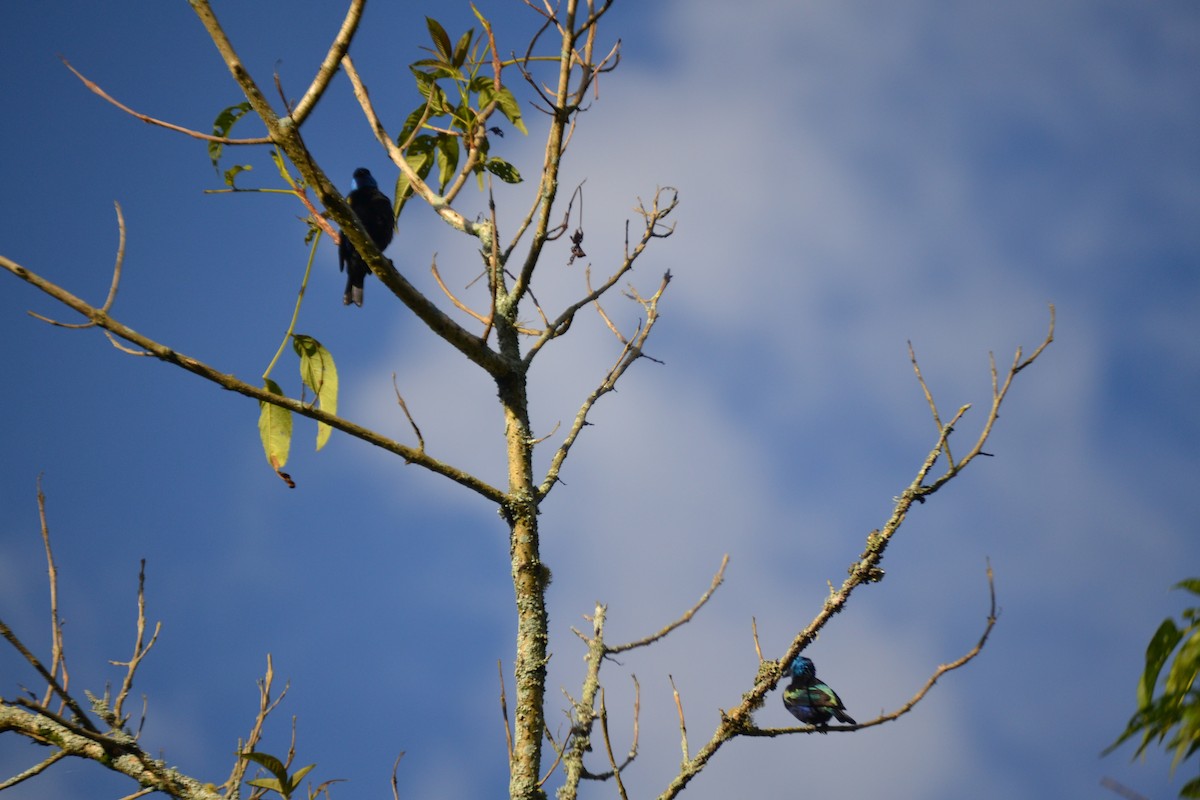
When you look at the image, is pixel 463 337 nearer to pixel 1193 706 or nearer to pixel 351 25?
pixel 351 25

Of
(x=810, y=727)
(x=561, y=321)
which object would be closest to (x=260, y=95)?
(x=561, y=321)

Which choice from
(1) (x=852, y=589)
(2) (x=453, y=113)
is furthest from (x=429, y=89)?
(1) (x=852, y=589)

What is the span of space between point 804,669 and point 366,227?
138 inches

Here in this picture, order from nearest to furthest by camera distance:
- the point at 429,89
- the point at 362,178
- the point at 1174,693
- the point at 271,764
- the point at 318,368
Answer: the point at 1174,693 < the point at 271,764 < the point at 318,368 < the point at 429,89 < the point at 362,178

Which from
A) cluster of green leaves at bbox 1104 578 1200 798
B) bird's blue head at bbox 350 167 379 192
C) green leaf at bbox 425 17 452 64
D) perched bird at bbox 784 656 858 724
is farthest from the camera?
bird's blue head at bbox 350 167 379 192

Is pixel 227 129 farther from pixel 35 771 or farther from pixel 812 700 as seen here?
pixel 812 700

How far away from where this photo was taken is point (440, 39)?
2.95m

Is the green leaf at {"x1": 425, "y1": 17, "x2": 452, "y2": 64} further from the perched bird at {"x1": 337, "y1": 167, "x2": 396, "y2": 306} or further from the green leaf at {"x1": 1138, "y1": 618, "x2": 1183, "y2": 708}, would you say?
the green leaf at {"x1": 1138, "y1": 618, "x2": 1183, "y2": 708}

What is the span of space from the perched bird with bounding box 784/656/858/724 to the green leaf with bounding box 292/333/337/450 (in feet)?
10.1

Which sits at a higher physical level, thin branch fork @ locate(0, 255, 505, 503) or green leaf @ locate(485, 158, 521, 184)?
green leaf @ locate(485, 158, 521, 184)

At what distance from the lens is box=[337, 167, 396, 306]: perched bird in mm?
4914

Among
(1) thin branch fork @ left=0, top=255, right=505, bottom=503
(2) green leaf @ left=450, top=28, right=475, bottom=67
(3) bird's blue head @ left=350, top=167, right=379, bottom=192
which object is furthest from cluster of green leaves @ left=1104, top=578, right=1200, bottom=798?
(3) bird's blue head @ left=350, top=167, right=379, bottom=192

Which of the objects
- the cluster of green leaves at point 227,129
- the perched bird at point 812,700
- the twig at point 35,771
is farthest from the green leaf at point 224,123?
the perched bird at point 812,700

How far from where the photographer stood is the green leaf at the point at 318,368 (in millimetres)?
2752
